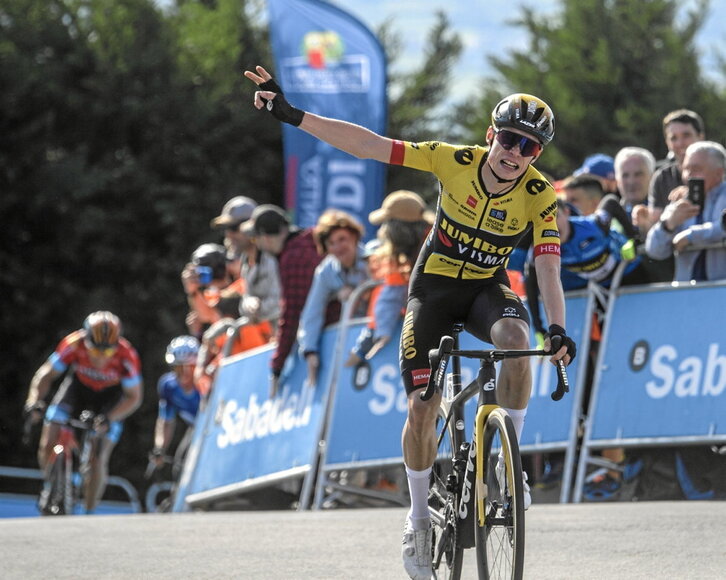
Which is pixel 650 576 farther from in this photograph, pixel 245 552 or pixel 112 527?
pixel 112 527

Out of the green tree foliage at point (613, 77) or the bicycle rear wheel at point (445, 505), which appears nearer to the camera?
the bicycle rear wheel at point (445, 505)

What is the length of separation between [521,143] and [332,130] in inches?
32.8

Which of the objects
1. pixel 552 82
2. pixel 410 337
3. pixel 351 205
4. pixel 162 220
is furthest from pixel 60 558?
pixel 552 82

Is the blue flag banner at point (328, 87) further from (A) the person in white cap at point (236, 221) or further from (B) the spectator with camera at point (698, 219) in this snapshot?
(B) the spectator with camera at point (698, 219)

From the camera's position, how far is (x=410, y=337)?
23.1 ft

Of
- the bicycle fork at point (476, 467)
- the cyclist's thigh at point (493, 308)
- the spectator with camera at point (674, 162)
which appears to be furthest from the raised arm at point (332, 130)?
the spectator with camera at point (674, 162)

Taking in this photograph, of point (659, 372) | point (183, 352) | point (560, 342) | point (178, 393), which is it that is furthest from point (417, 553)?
point (183, 352)

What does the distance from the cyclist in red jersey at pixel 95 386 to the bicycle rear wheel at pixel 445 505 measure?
10.5m

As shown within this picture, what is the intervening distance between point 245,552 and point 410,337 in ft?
7.24

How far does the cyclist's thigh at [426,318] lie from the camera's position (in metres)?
7.00

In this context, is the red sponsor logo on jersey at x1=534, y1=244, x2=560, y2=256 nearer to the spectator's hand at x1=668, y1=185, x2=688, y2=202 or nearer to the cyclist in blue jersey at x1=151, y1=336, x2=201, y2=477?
the spectator's hand at x1=668, y1=185, x2=688, y2=202

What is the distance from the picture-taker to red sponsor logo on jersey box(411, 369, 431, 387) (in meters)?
6.98

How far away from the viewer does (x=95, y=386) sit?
1781 centimetres

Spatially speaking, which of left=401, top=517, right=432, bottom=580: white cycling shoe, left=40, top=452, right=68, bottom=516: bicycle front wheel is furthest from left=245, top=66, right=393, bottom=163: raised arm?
left=40, top=452, right=68, bottom=516: bicycle front wheel
